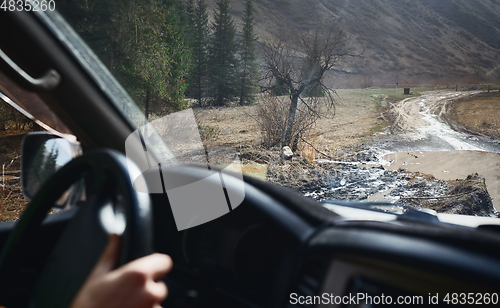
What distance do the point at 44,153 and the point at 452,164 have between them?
3.80 metres

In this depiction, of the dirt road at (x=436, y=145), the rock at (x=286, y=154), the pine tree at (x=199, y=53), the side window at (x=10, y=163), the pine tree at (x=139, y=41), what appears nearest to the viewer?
the pine tree at (x=139, y=41)

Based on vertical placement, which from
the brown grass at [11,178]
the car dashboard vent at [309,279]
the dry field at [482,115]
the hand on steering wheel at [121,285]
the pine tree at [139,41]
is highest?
the pine tree at [139,41]

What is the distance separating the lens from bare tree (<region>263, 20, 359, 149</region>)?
488cm

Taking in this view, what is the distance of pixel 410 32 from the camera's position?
167 inches

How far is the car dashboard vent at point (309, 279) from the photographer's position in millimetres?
701

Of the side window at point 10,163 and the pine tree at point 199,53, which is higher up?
the pine tree at point 199,53

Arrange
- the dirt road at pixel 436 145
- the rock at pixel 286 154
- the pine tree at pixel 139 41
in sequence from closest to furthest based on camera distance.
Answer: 1. the pine tree at pixel 139 41
2. the dirt road at pixel 436 145
3. the rock at pixel 286 154

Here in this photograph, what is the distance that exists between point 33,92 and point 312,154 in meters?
3.89

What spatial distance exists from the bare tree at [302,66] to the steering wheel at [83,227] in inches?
149

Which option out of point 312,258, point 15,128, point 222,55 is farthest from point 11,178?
point 312,258

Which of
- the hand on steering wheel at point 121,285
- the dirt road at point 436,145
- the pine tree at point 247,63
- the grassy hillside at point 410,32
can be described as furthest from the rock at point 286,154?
the hand on steering wheel at point 121,285

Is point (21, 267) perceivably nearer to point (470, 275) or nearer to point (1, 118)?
point (470, 275)

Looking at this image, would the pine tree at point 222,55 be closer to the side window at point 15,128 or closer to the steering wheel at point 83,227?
the side window at point 15,128

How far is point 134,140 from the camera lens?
1.41m
